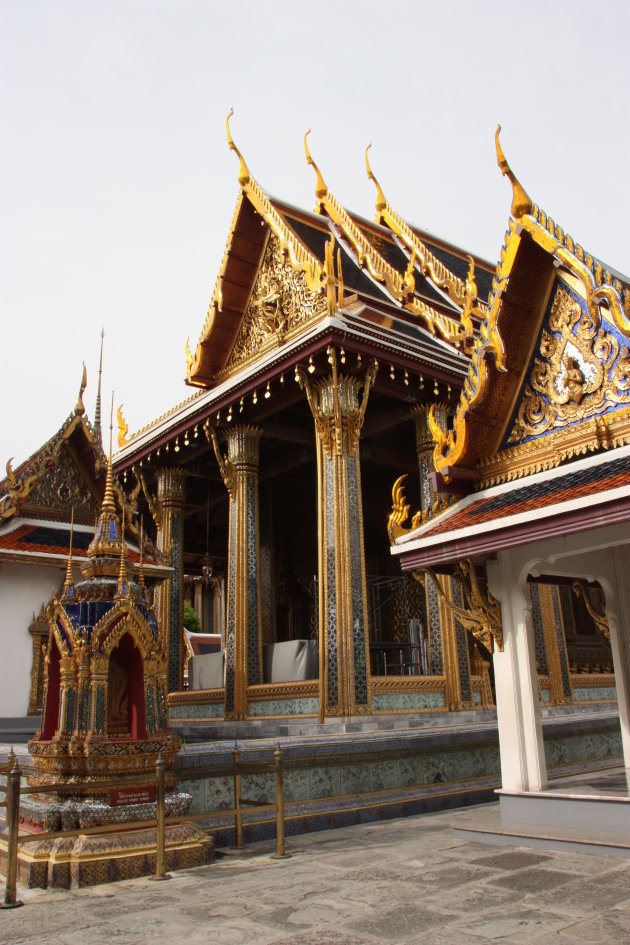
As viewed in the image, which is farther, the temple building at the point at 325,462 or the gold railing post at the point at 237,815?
the temple building at the point at 325,462

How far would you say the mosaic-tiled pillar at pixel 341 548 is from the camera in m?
9.90

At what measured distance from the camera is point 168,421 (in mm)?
13984

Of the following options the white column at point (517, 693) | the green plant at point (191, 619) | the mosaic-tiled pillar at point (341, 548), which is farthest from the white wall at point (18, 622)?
the green plant at point (191, 619)

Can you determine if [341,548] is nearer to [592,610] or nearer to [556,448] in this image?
[592,610]

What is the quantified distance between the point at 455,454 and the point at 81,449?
8.45 metres

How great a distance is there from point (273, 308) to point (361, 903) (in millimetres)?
10252

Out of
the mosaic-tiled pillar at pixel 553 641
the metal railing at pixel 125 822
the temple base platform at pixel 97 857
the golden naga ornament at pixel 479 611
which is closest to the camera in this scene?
the metal railing at pixel 125 822

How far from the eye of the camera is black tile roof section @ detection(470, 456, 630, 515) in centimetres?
507

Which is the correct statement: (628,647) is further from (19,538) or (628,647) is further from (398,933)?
(19,538)

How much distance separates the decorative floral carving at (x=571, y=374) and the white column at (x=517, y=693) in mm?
1085

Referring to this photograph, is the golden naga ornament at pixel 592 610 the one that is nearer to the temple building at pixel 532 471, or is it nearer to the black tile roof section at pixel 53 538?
the temple building at pixel 532 471

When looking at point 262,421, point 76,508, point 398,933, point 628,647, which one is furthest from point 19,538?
point 398,933

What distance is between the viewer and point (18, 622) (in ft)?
37.9

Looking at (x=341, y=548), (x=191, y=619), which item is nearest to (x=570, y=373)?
(x=341, y=548)
